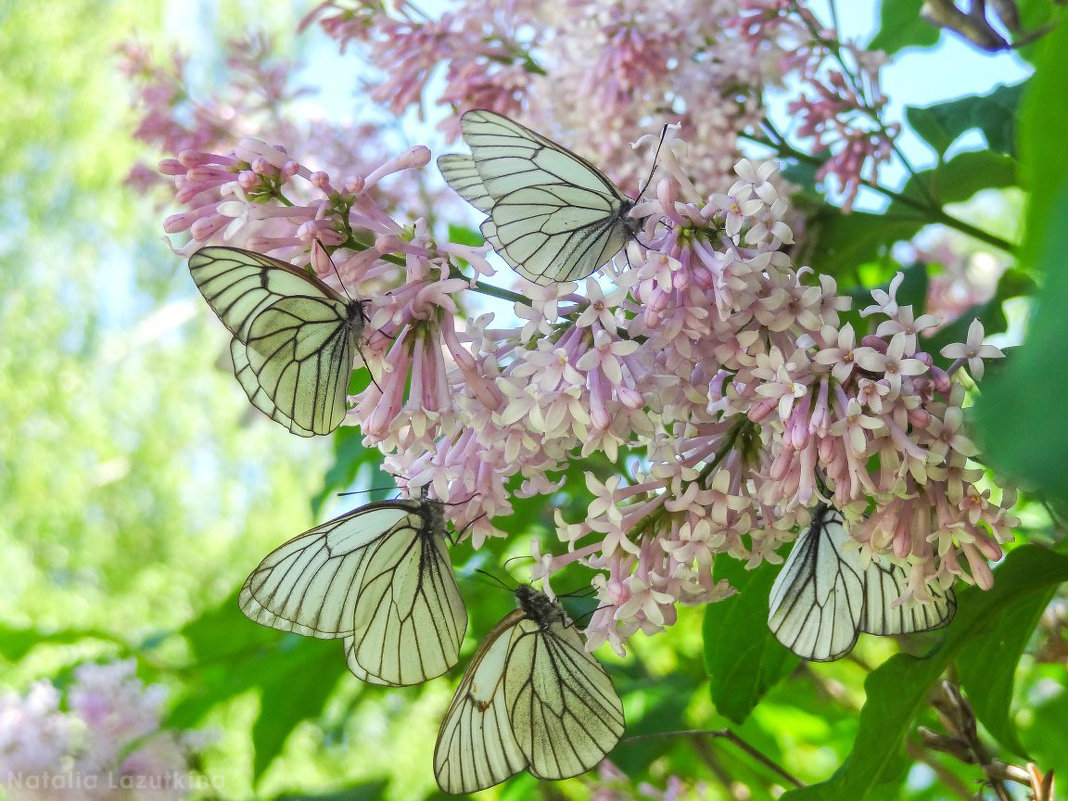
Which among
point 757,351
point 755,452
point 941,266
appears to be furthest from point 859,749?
point 941,266

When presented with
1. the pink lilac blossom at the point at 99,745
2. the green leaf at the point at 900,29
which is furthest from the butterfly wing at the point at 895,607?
the pink lilac blossom at the point at 99,745

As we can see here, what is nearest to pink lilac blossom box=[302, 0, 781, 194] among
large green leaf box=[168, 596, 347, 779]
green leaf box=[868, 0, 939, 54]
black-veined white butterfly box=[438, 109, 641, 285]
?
green leaf box=[868, 0, 939, 54]

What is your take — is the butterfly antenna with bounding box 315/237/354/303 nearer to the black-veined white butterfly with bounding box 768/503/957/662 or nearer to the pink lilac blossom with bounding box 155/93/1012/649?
the pink lilac blossom with bounding box 155/93/1012/649

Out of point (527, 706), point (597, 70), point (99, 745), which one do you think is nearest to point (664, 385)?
point (527, 706)

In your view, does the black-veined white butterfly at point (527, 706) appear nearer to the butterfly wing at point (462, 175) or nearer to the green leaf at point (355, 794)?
the butterfly wing at point (462, 175)

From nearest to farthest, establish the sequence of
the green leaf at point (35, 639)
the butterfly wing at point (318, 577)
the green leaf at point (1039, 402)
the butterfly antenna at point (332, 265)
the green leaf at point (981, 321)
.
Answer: the green leaf at point (1039, 402), the butterfly antenna at point (332, 265), the butterfly wing at point (318, 577), the green leaf at point (981, 321), the green leaf at point (35, 639)

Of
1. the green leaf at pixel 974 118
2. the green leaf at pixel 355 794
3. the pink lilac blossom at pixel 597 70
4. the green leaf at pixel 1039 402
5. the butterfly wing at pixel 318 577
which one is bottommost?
the green leaf at pixel 355 794

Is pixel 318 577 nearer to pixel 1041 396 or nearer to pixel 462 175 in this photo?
pixel 462 175

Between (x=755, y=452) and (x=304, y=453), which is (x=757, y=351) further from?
(x=304, y=453)
